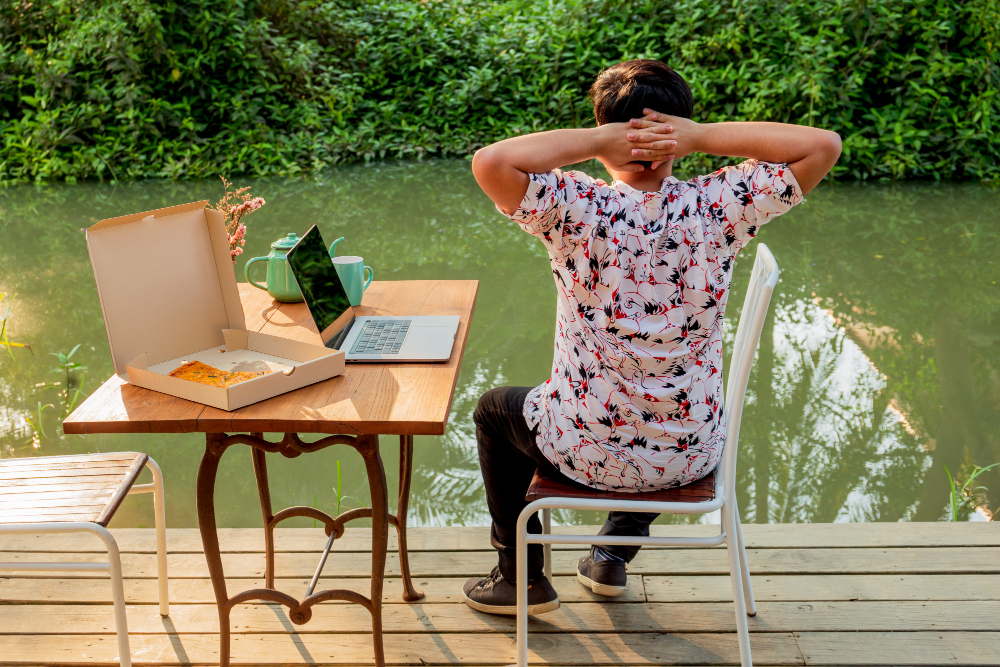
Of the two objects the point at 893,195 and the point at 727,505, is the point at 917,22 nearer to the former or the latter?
the point at 893,195

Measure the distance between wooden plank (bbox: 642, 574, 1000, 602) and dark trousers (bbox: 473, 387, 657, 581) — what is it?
0.14 m

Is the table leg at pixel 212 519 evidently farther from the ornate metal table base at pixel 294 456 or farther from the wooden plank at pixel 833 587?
the wooden plank at pixel 833 587

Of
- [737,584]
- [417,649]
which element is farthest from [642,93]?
[417,649]

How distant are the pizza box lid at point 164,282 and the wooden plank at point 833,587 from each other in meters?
1.09

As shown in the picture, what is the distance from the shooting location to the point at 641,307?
53.8 inches

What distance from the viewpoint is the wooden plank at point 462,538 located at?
6.54 ft

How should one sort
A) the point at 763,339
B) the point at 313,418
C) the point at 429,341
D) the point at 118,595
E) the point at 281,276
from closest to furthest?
the point at 313,418, the point at 118,595, the point at 429,341, the point at 281,276, the point at 763,339

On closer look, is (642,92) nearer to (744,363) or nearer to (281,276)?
(744,363)

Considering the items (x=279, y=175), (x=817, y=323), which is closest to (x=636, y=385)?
(x=817, y=323)

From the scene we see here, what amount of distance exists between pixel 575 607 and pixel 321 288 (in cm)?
87

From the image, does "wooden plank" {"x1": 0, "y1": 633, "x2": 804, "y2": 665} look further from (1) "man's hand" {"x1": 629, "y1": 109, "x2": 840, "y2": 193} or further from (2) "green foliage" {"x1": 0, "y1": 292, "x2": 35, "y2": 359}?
(2) "green foliage" {"x1": 0, "y1": 292, "x2": 35, "y2": 359}

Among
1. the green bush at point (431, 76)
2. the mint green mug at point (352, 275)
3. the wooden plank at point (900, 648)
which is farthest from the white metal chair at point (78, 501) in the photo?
the green bush at point (431, 76)

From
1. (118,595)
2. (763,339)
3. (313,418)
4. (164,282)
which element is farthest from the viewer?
(763,339)

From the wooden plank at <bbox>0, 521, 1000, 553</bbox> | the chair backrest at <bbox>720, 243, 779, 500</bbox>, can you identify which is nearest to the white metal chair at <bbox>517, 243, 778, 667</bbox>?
the chair backrest at <bbox>720, 243, 779, 500</bbox>
